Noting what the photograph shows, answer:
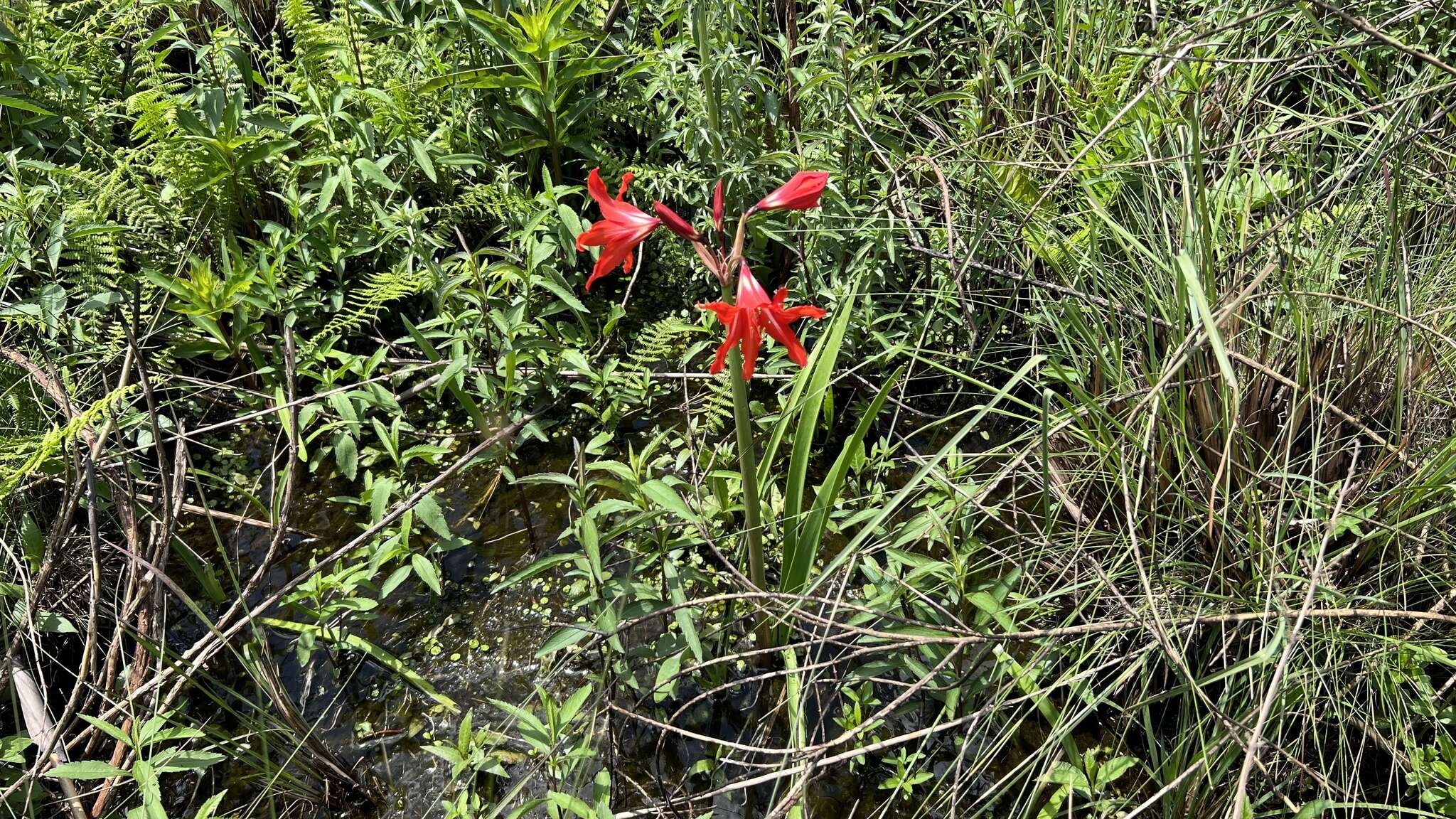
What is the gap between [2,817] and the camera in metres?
1.75

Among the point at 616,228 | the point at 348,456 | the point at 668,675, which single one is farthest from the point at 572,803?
the point at 348,456

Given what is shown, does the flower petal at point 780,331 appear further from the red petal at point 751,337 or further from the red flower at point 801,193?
the red flower at point 801,193

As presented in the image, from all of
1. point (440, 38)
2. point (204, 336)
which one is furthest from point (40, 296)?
point (440, 38)

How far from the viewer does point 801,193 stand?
4.97 feet

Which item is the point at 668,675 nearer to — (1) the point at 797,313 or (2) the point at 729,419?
(1) the point at 797,313

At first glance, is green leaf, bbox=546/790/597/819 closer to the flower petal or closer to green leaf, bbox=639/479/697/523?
green leaf, bbox=639/479/697/523

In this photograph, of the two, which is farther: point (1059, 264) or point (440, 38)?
point (440, 38)

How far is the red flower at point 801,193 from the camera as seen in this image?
1508mm

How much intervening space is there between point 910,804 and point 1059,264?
3.77 ft

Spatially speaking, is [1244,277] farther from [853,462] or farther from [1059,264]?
[853,462]

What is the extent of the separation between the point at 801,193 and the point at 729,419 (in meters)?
1.03

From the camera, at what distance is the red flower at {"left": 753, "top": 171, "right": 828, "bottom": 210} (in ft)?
4.95

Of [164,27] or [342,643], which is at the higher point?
[164,27]

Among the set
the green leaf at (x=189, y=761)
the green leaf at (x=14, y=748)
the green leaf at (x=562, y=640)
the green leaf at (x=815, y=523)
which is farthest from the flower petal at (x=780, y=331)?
the green leaf at (x=14, y=748)
